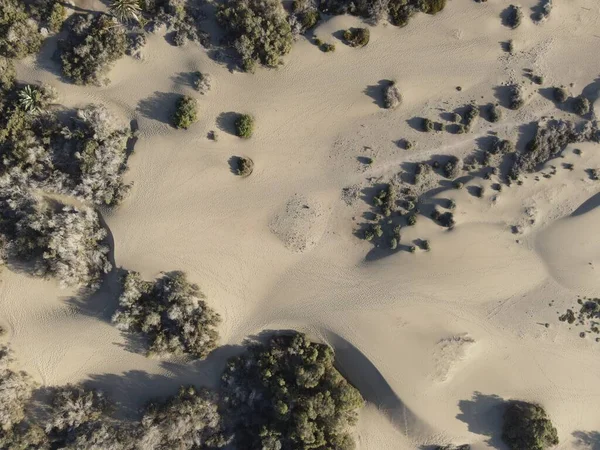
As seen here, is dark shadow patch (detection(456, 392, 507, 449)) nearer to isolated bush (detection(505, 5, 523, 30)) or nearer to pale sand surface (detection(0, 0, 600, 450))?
pale sand surface (detection(0, 0, 600, 450))

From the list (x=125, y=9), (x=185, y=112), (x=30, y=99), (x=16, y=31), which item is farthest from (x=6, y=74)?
(x=185, y=112)

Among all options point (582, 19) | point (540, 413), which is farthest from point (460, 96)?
point (540, 413)

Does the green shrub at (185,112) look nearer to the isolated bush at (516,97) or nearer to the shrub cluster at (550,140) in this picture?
the isolated bush at (516,97)

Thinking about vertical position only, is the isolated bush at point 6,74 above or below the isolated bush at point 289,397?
above

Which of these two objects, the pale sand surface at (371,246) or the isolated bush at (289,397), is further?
the pale sand surface at (371,246)

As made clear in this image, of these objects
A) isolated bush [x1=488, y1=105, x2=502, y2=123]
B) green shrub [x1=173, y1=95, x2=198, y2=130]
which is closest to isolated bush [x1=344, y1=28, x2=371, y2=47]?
isolated bush [x1=488, y1=105, x2=502, y2=123]

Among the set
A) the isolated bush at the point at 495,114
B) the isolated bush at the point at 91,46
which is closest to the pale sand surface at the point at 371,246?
the isolated bush at the point at 495,114

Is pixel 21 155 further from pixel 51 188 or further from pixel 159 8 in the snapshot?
pixel 159 8
